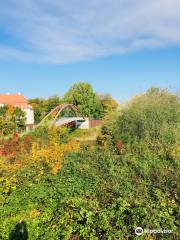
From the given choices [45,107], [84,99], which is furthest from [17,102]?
[84,99]

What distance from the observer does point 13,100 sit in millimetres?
65625

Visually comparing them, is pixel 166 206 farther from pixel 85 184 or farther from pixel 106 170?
pixel 106 170

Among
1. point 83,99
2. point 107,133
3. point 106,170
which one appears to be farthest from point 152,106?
point 83,99

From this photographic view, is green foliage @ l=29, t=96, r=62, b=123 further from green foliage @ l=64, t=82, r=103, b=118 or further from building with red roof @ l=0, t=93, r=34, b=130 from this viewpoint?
green foliage @ l=64, t=82, r=103, b=118

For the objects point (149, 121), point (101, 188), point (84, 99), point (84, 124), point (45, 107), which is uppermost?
point (84, 99)

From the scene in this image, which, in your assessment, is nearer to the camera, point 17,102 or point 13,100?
point 17,102

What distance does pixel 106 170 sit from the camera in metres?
11.8

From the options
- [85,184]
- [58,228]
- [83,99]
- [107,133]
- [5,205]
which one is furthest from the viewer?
[83,99]

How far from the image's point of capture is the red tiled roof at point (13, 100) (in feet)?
209

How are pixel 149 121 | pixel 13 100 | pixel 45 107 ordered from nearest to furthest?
pixel 149 121
pixel 13 100
pixel 45 107

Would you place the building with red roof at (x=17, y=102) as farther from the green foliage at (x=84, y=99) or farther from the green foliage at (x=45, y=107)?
the green foliage at (x=84, y=99)

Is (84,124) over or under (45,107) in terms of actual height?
under

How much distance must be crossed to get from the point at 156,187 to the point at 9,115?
37891 millimetres

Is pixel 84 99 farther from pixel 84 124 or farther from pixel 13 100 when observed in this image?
pixel 13 100
